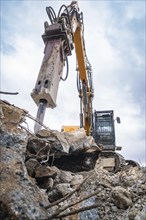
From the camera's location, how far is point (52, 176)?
3.16 meters

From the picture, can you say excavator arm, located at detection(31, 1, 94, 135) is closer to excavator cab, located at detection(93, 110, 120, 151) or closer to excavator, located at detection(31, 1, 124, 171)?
excavator, located at detection(31, 1, 124, 171)

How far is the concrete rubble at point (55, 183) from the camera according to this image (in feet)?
5.66

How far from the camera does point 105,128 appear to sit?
7672mm

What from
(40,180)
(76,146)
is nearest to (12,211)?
(40,180)

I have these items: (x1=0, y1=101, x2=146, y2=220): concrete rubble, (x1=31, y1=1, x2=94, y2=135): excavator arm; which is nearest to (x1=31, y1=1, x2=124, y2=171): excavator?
(x1=31, y1=1, x2=94, y2=135): excavator arm

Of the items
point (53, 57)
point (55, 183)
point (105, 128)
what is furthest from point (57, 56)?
point (105, 128)

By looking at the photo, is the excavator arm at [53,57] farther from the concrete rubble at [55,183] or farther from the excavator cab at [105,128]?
the excavator cab at [105,128]

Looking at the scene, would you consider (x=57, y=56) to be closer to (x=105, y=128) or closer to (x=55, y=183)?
(x=55, y=183)

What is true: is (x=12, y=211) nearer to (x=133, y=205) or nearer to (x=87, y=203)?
(x=87, y=203)

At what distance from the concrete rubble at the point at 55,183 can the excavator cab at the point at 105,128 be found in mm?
2781

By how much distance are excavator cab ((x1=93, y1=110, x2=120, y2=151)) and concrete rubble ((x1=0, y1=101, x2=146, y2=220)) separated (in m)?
2.78

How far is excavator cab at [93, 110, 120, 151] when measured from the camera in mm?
7430

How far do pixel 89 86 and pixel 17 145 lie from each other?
5595 mm

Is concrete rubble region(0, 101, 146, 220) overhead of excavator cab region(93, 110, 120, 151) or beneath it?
beneath
